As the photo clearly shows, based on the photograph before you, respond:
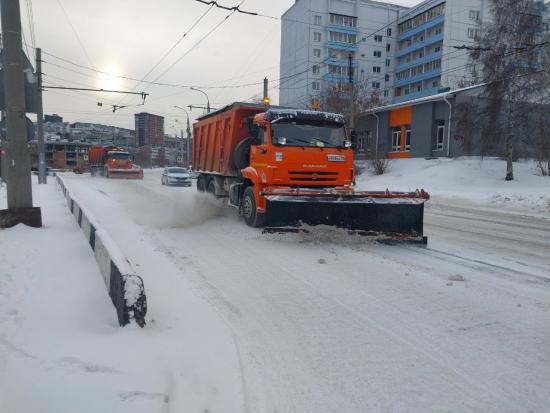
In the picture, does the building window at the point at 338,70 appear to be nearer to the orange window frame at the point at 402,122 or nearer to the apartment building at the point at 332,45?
the apartment building at the point at 332,45

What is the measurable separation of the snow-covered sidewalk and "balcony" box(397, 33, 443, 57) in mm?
74440

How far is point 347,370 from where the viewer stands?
134 inches

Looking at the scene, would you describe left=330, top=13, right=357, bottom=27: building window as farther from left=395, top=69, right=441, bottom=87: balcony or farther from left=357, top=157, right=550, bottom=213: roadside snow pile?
left=357, top=157, right=550, bottom=213: roadside snow pile

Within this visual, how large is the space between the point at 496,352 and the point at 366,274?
2.44 meters

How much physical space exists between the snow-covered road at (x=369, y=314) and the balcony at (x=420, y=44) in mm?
69122

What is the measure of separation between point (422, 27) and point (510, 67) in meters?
52.2

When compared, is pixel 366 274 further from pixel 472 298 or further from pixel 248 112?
pixel 248 112

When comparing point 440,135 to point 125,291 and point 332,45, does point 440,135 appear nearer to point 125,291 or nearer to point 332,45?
point 125,291

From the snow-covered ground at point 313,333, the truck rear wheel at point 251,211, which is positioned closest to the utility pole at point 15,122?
the snow-covered ground at point 313,333

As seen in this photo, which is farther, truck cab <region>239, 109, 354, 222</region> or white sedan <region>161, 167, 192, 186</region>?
white sedan <region>161, 167, 192, 186</region>

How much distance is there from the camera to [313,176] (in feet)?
31.4

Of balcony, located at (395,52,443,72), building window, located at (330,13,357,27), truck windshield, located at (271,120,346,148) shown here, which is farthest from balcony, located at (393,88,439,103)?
truck windshield, located at (271,120,346,148)

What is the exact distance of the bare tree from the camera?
2633 centimetres

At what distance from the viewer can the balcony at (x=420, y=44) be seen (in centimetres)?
6986
